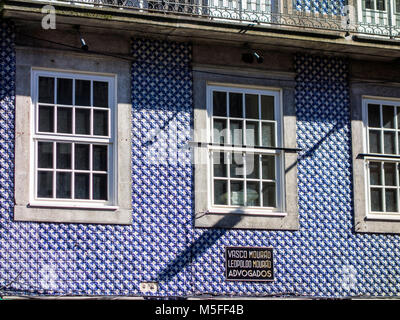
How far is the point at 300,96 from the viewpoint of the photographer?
13375 mm

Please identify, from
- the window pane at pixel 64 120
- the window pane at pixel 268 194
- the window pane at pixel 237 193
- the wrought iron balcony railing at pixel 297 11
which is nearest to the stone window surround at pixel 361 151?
the wrought iron balcony railing at pixel 297 11

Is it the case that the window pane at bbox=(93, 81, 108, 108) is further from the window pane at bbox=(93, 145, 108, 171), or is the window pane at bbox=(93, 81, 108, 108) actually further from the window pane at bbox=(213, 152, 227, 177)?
the window pane at bbox=(213, 152, 227, 177)

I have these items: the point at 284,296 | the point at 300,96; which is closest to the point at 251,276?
the point at 284,296

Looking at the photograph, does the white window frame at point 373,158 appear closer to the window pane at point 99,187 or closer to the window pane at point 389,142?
the window pane at point 389,142

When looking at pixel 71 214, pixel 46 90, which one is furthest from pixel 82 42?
pixel 71 214

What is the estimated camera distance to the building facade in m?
11.8

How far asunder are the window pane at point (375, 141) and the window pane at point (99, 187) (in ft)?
13.9

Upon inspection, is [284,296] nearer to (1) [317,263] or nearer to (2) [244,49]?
(1) [317,263]

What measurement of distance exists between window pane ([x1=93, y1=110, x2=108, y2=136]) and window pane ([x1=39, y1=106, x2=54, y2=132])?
1.95ft

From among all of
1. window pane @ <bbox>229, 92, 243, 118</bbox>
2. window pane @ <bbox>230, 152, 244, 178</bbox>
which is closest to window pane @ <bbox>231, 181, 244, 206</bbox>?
window pane @ <bbox>230, 152, 244, 178</bbox>
